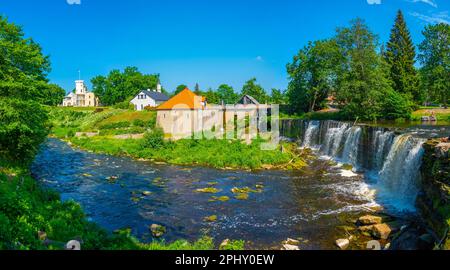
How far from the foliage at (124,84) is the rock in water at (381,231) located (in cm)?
→ 9377

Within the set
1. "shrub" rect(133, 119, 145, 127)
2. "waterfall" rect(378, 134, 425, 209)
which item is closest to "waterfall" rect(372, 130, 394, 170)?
"waterfall" rect(378, 134, 425, 209)

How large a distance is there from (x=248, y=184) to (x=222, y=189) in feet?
8.12

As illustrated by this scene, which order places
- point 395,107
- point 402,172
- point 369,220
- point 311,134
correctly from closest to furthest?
1. point 369,220
2. point 402,172
3. point 311,134
4. point 395,107

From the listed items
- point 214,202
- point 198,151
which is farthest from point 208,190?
point 198,151

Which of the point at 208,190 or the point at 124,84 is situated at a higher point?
the point at 124,84

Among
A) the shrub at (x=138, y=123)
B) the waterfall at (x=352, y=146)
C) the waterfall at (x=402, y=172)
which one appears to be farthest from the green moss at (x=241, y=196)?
the shrub at (x=138, y=123)

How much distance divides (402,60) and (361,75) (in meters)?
17.2

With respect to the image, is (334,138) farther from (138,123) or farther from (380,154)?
(138,123)

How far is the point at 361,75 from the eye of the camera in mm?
46719

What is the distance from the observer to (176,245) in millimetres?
13430

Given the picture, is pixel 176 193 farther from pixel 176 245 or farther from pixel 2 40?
pixel 2 40

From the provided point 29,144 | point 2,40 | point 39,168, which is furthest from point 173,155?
point 2,40

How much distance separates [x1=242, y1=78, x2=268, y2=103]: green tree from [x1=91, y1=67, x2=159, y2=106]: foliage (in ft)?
109

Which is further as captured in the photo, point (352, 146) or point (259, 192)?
point (352, 146)
